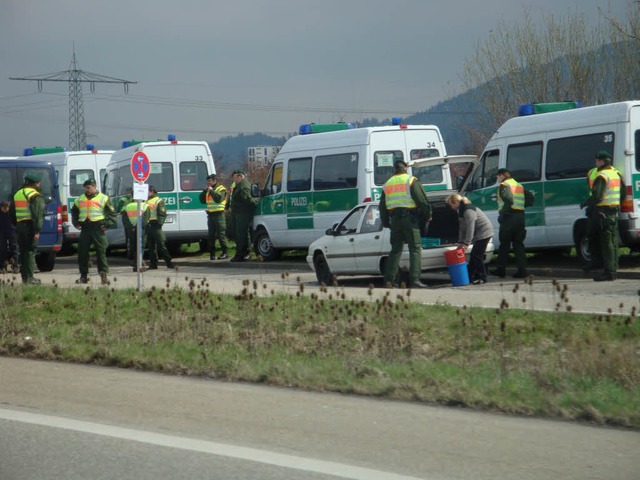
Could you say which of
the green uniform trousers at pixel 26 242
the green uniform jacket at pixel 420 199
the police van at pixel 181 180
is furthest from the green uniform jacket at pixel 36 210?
the police van at pixel 181 180

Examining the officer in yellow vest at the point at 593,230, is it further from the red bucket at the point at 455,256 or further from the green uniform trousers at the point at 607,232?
the red bucket at the point at 455,256

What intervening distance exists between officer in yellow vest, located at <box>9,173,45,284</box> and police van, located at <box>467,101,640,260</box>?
318 inches

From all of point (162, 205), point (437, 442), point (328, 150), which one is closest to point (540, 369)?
point (437, 442)

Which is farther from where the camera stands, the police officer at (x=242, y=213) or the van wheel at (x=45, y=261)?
the van wheel at (x=45, y=261)

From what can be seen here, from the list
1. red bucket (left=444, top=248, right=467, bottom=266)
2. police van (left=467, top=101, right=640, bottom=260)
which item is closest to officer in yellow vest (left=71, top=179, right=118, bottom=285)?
red bucket (left=444, top=248, right=467, bottom=266)

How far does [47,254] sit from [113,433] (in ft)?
63.0

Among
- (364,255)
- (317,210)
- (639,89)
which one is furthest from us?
(639,89)

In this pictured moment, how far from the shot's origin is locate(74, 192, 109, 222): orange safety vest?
18625 mm

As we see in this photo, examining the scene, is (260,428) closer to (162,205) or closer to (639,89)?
(162,205)

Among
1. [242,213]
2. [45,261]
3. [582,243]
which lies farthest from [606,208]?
[45,261]

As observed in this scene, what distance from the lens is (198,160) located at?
27812mm

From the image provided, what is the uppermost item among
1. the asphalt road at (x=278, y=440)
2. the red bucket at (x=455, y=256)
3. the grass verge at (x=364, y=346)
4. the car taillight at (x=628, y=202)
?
the car taillight at (x=628, y=202)

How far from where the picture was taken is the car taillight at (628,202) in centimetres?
1741

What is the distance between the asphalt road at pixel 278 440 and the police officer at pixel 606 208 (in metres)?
9.12
